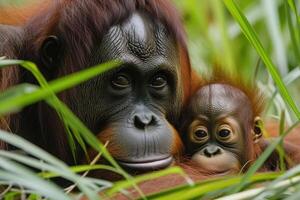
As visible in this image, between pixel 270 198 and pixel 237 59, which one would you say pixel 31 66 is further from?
pixel 237 59

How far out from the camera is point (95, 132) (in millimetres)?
2939

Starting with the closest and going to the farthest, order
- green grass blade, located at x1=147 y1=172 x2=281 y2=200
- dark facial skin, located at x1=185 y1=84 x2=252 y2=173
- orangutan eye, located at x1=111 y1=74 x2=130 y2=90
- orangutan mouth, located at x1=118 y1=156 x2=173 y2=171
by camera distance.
→ green grass blade, located at x1=147 y1=172 x2=281 y2=200, orangutan mouth, located at x1=118 y1=156 x2=173 y2=171, orangutan eye, located at x1=111 y1=74 x2=130 y2=90, dark facial skin, located at x1=185 y1=84 x2=252 y2=173

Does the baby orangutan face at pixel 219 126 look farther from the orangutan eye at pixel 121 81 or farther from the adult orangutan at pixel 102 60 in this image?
the orangutan eye at pixel 121 81

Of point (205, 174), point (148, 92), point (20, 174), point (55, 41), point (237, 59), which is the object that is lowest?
point (20, 174)

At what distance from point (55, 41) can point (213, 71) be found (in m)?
0.77

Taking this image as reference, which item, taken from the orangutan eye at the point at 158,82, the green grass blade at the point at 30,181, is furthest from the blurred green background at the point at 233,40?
the green grass blade at the point at 30,181

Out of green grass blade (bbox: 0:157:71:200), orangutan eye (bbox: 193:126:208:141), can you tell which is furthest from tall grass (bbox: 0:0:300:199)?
orangutan eye (bbox: 193:126:208:141)

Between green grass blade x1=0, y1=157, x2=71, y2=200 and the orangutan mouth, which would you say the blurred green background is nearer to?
the orangutan mouth

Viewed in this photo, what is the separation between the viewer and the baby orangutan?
309cm

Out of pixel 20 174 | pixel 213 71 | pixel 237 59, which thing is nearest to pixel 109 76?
pixel 213 71

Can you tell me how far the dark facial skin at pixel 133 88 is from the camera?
9.12ft

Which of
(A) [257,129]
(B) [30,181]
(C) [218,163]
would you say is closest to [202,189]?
(B) [30,181]

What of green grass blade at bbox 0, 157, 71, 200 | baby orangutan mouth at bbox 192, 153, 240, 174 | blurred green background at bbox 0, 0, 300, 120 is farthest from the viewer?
blurred green background at bbox 0, 0, 300, 120

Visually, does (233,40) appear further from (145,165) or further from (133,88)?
(145,165)
